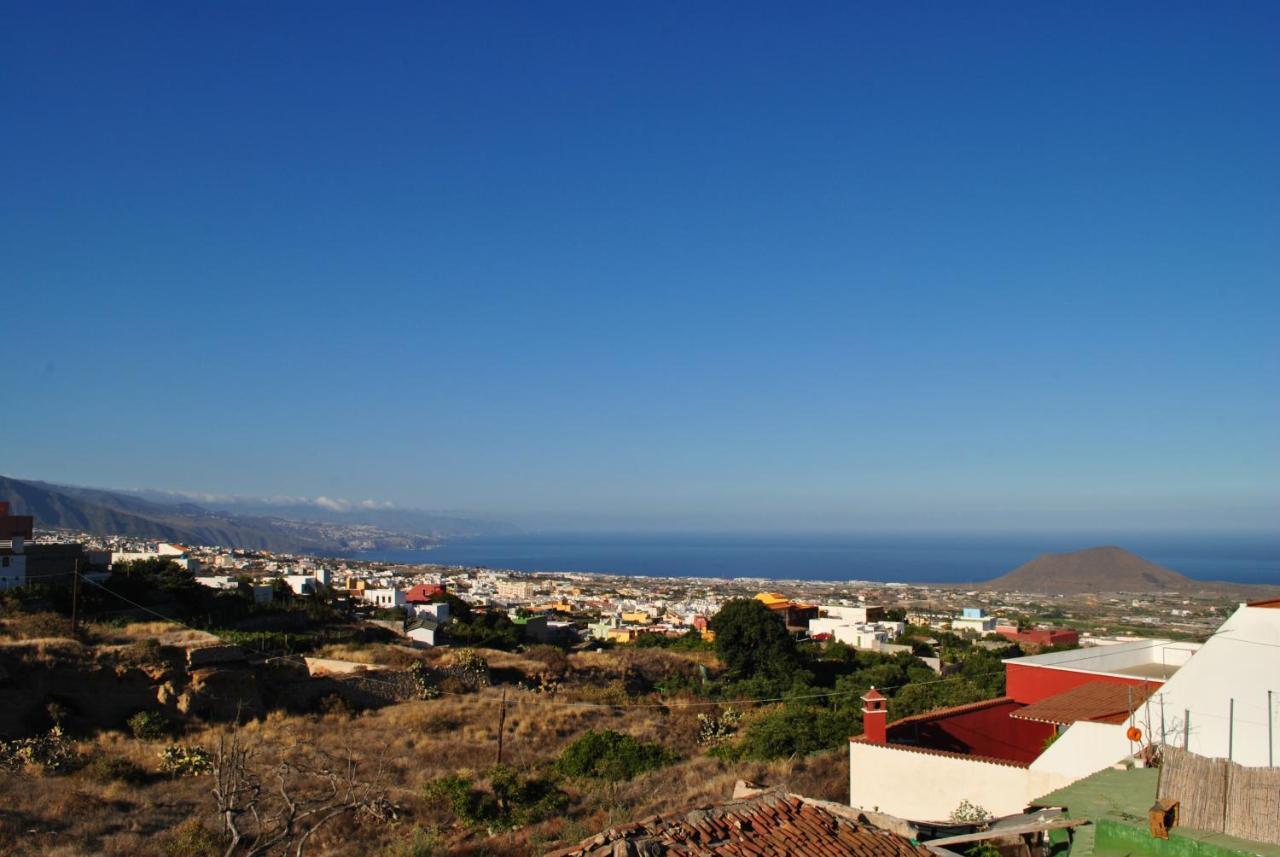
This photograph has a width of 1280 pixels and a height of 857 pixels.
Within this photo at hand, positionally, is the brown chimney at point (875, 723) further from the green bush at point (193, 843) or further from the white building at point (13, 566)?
the white building at point (13, 566)

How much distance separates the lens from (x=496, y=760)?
16.0 metres

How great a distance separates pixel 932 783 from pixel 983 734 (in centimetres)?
331

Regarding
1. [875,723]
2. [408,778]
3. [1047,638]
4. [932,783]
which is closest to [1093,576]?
[1047,638]

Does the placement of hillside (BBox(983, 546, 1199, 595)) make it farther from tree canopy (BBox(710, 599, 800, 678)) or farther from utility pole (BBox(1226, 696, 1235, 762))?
utility pole (BBox(1226, 696, 1235, 762))

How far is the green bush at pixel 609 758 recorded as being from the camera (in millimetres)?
14961

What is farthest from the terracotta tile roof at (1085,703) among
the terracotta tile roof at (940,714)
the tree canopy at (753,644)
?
the tree canopy at (753,644)

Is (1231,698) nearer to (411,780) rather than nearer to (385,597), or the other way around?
(411,780)

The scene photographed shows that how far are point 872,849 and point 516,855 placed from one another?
5423 millimetres

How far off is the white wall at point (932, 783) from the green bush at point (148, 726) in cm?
1320

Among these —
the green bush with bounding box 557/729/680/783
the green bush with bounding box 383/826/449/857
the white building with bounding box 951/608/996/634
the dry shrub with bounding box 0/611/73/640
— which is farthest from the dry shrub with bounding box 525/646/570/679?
the white building with bounding box 951/608/996/634

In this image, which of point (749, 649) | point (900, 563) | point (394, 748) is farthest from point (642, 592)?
point (900, 563)

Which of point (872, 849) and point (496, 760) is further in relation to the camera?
point (496, 760)

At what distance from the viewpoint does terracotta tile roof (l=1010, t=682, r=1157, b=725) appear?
37.8 feet

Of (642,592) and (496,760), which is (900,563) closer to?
(642,592)
